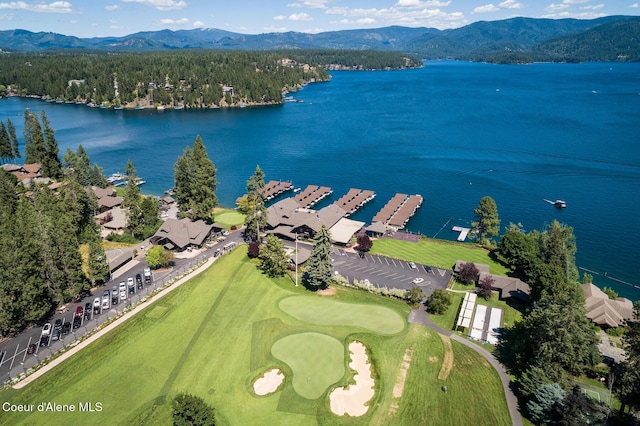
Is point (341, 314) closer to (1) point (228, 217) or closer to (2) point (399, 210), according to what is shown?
(1) point (228, 217)

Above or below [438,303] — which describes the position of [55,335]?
below

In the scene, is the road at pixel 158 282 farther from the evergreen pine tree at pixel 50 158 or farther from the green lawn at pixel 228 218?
the evergreen pine tree at pixel 50 158

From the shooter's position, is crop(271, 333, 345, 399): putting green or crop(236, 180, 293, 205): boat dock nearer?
crop(271, 333, 345, 399): putting green

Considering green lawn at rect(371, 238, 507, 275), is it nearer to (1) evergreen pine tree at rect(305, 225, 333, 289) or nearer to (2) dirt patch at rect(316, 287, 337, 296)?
(2) dirt patch at rect(316, 287, 337, 296)

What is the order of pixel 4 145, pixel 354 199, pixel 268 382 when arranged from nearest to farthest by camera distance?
pixel 268 382 < pixel 354 199 < pixel 4 145

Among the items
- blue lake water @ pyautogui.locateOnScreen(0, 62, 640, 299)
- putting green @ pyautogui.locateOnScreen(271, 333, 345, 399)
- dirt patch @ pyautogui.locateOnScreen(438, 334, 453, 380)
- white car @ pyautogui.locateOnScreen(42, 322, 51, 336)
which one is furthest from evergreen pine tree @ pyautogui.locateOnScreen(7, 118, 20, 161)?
dirt patch @ pyautogui.locateOnScreen(438, 334, 453, 380)

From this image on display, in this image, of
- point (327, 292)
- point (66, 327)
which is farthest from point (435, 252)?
point (66, 327)
